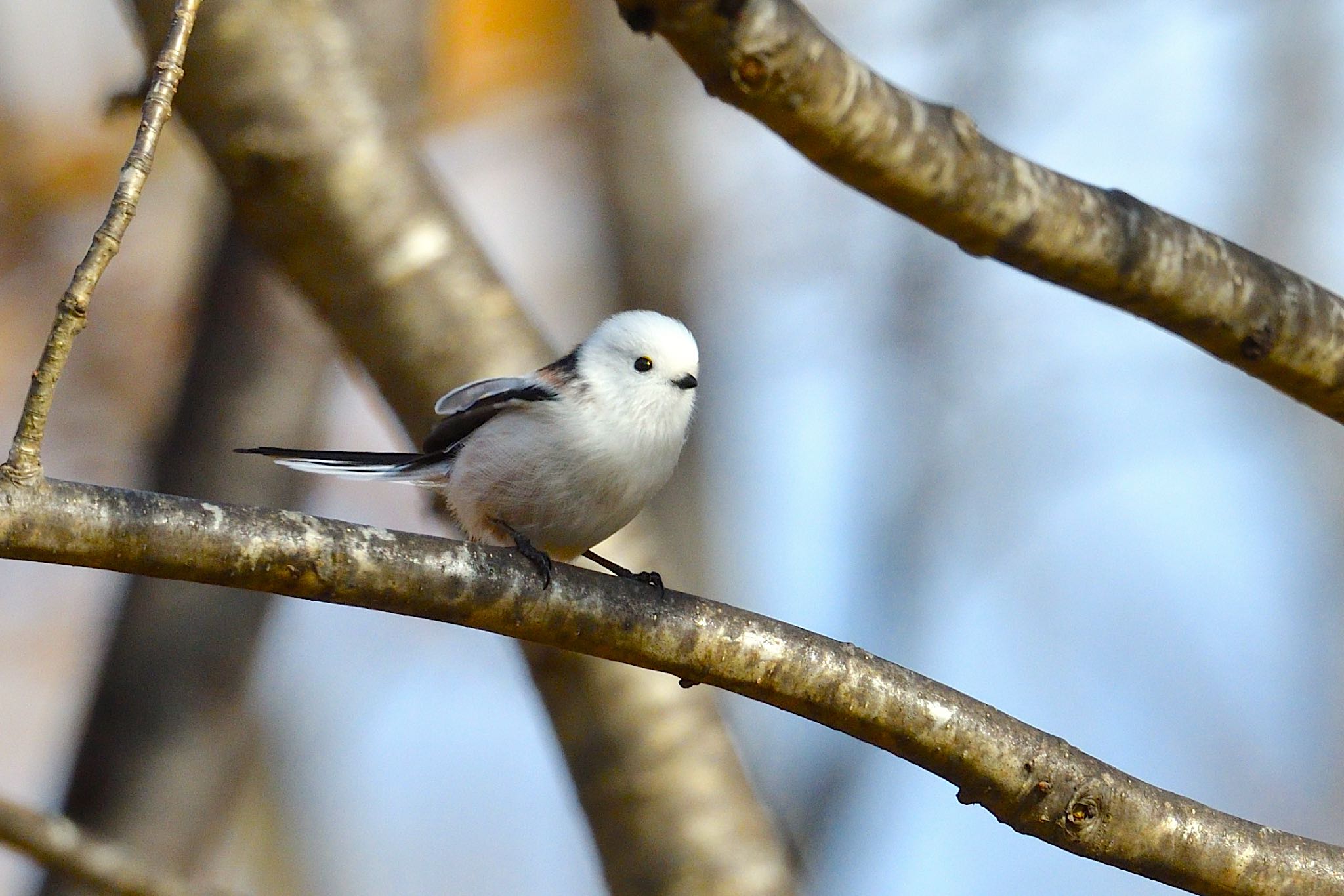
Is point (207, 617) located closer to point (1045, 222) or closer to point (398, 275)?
point (398, 275)

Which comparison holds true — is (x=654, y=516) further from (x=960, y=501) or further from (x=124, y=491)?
(x=124, y=491)

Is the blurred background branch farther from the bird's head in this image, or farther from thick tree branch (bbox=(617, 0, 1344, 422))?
thick tree branch (bbox=(617, 0, 1344, 422))

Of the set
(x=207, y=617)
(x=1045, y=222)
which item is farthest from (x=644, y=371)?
(x=207, y=617)

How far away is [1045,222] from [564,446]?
2.97ft

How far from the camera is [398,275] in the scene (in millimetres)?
2607

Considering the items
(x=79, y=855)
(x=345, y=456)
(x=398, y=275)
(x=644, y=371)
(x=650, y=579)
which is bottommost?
(x=79, y=855)

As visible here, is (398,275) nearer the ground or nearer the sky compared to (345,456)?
nearer the sky

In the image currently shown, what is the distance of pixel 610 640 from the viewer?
1618mm

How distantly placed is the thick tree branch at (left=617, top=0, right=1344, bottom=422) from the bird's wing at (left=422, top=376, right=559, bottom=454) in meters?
0.78

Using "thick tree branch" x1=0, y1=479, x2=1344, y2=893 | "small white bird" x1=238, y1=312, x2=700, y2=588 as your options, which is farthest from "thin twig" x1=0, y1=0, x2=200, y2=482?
"small white bird" x1=238, y1=312, x2=700, y2=588

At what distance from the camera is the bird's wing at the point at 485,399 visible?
7.70ft

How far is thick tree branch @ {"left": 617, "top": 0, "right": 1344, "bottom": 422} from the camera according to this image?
174cm

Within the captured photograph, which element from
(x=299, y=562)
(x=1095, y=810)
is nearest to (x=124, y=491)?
(x=299, y=562)

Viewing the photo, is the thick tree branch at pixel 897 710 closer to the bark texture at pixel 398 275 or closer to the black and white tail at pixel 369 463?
the black and white tail at pixel 369 463
